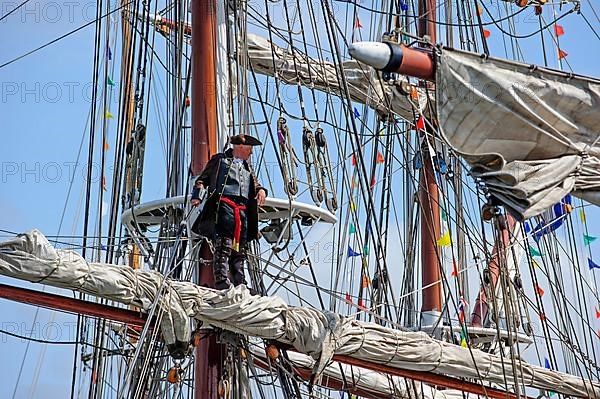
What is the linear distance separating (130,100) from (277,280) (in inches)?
118

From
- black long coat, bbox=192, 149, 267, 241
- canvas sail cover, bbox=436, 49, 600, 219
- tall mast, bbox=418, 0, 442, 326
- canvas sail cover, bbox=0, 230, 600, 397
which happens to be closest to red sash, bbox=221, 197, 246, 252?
black long coat, bbox=192, 149, 267, 241

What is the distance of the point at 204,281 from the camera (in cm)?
1353

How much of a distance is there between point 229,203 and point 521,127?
8.93 ft

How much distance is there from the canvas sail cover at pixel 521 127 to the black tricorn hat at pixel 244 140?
208cm

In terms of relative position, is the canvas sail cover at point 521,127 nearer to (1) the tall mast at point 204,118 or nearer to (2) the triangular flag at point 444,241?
(1) the tall mast at point 204,118

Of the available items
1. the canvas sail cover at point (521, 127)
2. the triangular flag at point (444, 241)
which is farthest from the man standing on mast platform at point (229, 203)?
the triangular flag at point (444, 241)

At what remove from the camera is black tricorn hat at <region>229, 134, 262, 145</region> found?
43.1ft

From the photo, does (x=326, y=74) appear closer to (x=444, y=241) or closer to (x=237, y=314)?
(x=444, y=241)

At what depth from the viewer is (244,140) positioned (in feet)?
43.2

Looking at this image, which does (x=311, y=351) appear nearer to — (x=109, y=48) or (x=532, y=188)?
(x=532, y=188)

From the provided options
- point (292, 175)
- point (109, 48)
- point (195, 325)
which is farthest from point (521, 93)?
point (109, 48)

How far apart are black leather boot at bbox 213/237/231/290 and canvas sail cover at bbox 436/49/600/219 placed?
8.01ft

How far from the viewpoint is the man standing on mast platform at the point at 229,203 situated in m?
13.0

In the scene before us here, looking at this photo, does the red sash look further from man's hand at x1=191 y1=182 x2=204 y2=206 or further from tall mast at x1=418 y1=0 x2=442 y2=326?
tall mast at x1=418 y1=0 x2=442 y2=326
